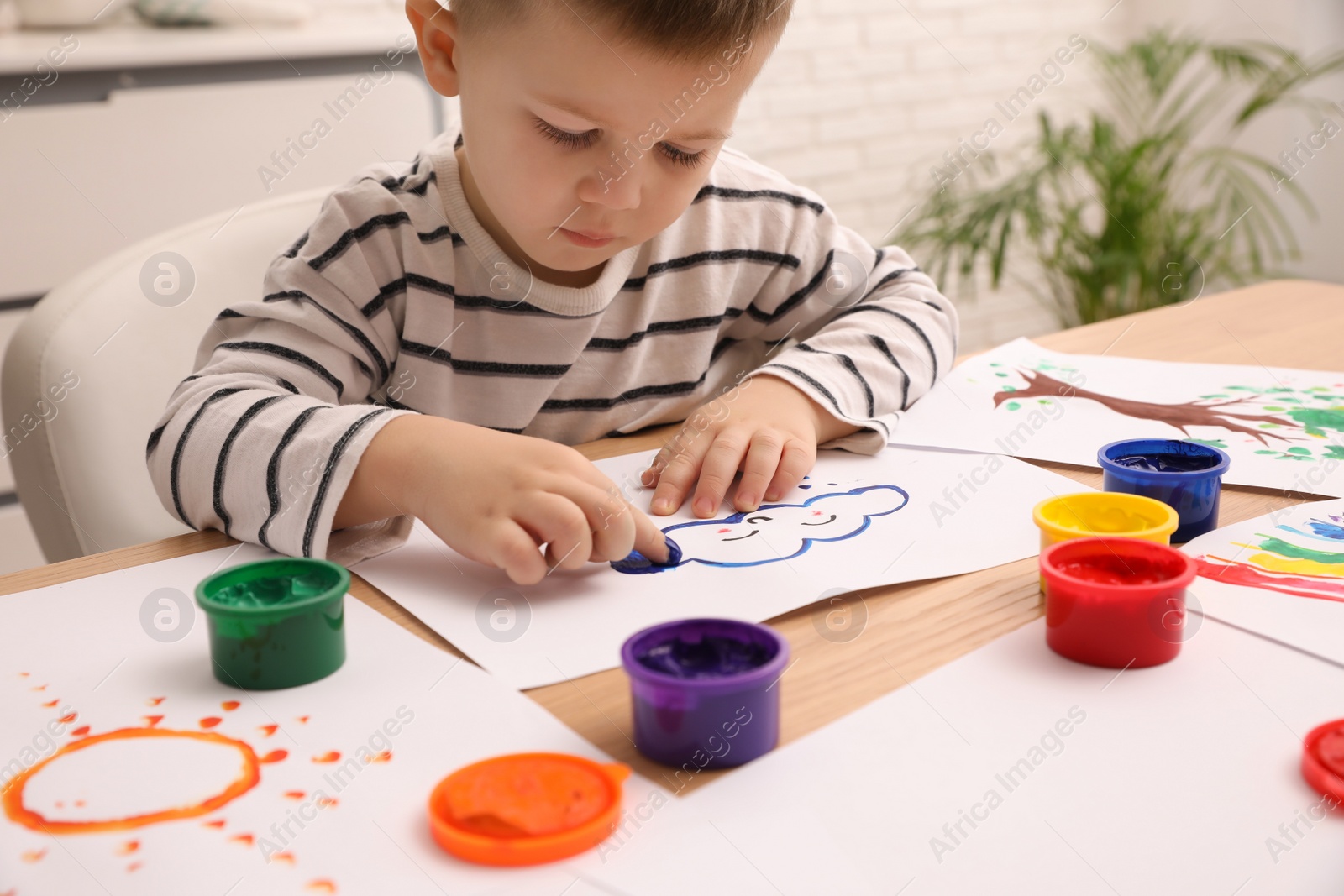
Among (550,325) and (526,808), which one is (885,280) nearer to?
(550,325)

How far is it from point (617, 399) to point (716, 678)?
22.1 inches

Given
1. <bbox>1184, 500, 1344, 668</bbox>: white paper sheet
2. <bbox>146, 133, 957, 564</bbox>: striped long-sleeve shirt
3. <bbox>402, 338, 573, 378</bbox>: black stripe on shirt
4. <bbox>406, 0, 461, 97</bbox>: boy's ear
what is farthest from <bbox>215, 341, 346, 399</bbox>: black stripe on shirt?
<bbox>1184, 500, 1344, 668</bbox>: white paper sheet

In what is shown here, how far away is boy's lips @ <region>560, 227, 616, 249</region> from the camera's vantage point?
0.75 metres

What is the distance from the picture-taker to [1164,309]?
1.12 m

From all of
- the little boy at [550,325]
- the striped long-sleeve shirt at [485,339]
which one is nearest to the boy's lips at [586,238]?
the little boy at [550,325]

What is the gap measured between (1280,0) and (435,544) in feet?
8.88

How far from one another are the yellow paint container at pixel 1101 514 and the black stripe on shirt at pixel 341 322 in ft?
1.59

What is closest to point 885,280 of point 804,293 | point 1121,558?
point 804,293

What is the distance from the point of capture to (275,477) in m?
0.62

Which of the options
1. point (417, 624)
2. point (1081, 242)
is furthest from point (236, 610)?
point (1081, 242)

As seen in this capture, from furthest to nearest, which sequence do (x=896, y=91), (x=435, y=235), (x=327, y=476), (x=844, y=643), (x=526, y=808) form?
1. (x=896, y=91)
2. (x=435, y=235)
3. (x=327, y=476)
4. (x=844, y=643)
5. (x=526, y=808)

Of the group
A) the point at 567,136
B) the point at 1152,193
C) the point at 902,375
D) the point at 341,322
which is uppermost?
the point at 567,136

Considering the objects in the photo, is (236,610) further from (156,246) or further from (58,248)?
(58,248)

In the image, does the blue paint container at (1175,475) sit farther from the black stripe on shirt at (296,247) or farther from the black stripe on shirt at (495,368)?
the black stripe on shirt at (296,247)
